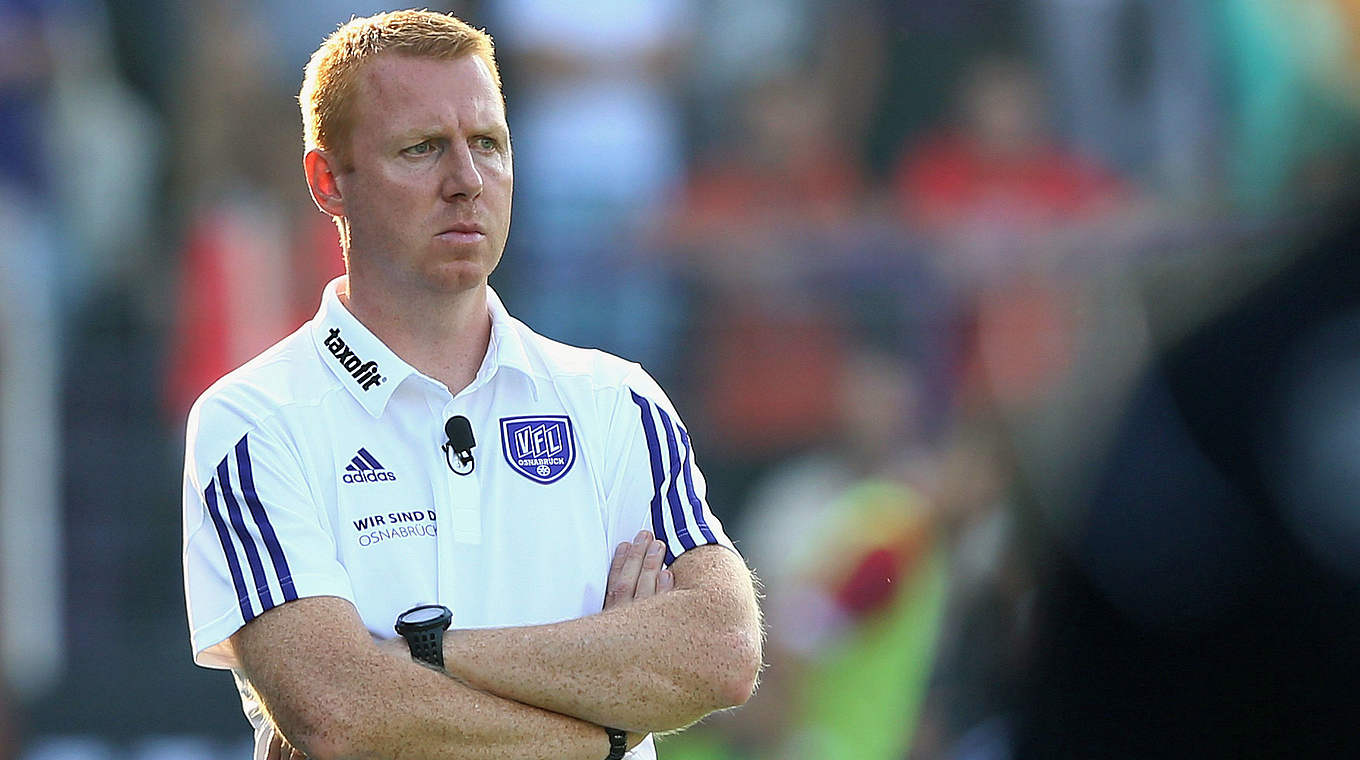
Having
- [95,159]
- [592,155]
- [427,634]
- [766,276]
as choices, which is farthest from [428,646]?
[95,159]

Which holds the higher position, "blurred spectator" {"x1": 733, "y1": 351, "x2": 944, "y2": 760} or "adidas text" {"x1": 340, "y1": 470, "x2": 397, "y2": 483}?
"adidas text" {"x1": 340, "y1": 470, "x2": 397, "y2": 483}

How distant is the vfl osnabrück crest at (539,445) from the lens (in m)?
3.56

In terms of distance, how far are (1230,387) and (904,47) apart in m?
8.32

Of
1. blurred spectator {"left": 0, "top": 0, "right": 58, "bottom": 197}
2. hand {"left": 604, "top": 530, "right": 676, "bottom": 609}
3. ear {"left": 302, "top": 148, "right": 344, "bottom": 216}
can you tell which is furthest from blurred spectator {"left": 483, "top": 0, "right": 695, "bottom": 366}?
hand {"left": 604, "top": 530, "right": 676, "bottom": 609}

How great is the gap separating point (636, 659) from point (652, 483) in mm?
419

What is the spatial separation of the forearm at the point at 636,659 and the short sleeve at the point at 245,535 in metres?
0.30

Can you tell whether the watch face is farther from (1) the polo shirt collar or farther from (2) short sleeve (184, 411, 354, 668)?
(1) the polo shirt collar

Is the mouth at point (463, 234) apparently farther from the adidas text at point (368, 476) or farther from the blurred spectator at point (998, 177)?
the blurred spectator at point (998, 177)

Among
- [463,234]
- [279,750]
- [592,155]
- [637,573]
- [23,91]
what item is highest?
[23,91]

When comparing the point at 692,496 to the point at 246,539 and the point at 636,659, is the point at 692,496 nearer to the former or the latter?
the point at 636,659

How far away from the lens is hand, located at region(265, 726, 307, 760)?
3.40m

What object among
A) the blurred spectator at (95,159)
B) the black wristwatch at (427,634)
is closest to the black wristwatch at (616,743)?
the black wristwatch at (427,634)

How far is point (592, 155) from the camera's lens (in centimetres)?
913

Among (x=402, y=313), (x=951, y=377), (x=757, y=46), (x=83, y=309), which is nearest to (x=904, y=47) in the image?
(x=757, y=46)
